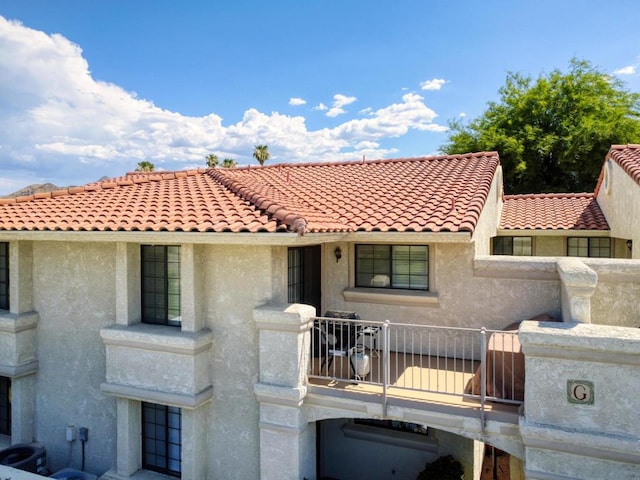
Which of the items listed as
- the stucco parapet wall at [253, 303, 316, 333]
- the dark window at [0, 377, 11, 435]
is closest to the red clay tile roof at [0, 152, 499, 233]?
the stucco parapet wall at [253, 303, 316, 333]

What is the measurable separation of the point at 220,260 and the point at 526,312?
670cm

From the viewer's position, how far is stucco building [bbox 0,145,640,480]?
637cm

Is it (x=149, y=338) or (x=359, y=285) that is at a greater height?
(x=359, y=285)

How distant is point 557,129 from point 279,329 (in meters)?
36.5

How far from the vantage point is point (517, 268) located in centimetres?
930

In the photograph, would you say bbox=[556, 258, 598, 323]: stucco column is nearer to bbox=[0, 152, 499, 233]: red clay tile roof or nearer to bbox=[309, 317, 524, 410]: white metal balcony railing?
bbox=[309, 317, 524, 410]: white metal balcony railing

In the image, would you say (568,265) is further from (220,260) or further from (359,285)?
(220,260)

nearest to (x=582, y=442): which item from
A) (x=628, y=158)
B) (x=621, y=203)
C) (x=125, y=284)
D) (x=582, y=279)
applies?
(x=582, y=279)

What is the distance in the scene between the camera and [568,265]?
7.75m

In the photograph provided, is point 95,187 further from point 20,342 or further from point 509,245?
point 509,245

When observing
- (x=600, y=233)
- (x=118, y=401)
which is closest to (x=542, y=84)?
(x=600, y=233)

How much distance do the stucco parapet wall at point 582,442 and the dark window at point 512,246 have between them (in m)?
12.3

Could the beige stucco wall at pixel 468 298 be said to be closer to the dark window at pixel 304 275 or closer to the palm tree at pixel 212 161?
the dark window at pixel 304 275

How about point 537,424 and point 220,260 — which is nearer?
point 537,424
